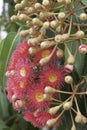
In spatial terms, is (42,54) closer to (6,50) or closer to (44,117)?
(44,117)

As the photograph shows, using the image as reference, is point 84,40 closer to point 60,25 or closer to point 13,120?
point 60,25

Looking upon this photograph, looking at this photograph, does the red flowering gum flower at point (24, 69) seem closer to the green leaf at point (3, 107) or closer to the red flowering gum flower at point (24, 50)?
the red flowering gum flower at point (24, 50)

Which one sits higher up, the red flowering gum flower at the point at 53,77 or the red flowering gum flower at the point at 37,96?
the red flowering gum flower at the point at 53,77

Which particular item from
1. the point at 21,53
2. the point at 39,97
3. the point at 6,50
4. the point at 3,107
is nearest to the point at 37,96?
the point at 39,97

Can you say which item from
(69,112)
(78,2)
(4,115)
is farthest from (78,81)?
(4,115)

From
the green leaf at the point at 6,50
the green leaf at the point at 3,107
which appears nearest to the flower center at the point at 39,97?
the green leaf at the point at 6,50

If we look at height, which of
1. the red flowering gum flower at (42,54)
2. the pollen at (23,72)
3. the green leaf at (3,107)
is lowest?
the green leaf at (3,107)
